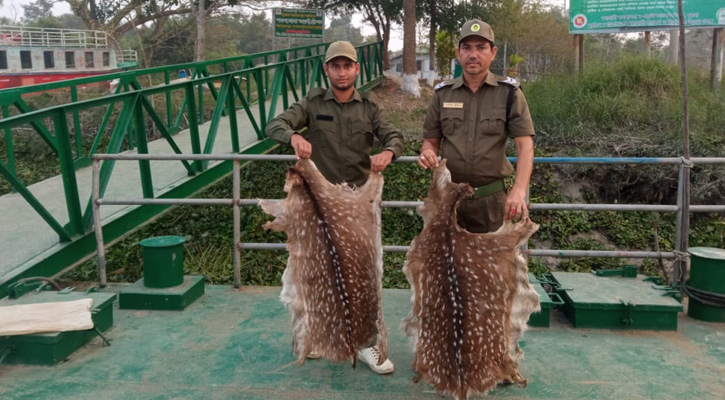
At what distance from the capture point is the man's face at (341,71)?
3.15 m

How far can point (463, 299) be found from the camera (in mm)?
2586

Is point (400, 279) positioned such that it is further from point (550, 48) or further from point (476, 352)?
point (550, 48)

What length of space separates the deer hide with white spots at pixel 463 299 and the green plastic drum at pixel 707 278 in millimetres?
1732

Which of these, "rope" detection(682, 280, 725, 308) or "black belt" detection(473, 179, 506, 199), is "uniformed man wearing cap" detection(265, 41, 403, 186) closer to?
"black belt" detection(473, 179, 506, 199)

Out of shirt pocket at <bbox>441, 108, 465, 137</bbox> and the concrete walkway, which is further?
the concrete walkway

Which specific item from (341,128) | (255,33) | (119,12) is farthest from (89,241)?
(255,33)

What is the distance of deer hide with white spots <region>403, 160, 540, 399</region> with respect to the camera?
254 cm

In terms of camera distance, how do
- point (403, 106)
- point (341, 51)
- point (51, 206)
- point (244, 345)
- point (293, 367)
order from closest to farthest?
1. point (341, 51)
2. point (293, 367)
3. point (244, 345)
4. point (51, 206)
5. point (403, 106)

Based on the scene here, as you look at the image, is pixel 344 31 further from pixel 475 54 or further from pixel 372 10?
pixel 475 54

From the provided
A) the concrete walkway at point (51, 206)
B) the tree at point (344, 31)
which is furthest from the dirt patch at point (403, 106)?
the tree at point (344, 31)

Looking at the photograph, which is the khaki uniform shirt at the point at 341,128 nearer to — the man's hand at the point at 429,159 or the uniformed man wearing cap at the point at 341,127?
the uniformed man wearing cap at the point at 341,127

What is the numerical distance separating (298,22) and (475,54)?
49.3 ft

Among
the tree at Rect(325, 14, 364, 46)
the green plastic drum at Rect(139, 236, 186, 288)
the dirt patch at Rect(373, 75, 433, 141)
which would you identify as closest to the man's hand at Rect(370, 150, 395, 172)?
the green plastic drum at Rect(139, 236, 186, 288)

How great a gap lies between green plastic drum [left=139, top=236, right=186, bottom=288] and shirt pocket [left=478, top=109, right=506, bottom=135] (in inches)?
88.9
